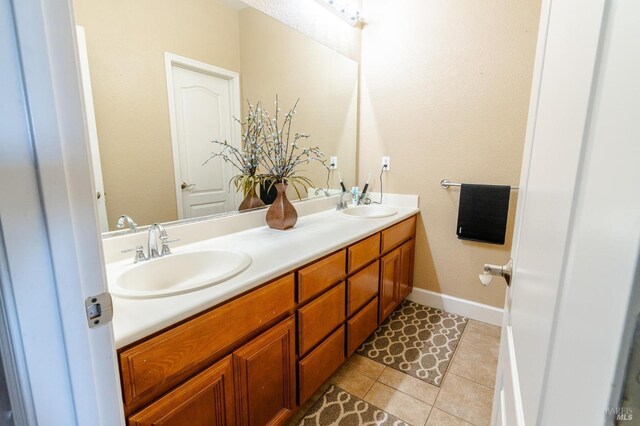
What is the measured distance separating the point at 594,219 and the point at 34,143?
64 cm

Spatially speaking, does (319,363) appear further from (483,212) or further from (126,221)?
(483,212)

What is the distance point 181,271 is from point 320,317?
0.64 m

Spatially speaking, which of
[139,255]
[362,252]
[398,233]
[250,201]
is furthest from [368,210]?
[139,255]

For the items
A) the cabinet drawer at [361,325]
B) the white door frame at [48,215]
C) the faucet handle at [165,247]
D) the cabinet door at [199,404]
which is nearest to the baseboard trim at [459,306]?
the cabinet drawer at [361,325]

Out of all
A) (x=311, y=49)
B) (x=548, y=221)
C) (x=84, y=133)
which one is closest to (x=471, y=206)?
(x=311, y=49)

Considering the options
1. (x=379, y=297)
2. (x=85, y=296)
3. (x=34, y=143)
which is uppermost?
(x=34, y=143)

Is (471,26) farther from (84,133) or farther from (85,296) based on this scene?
(85,296)

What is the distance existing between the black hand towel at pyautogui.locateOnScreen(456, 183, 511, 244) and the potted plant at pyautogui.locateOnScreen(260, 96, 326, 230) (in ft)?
3.91

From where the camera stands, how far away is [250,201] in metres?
1.69

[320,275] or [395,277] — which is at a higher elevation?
[320,275]

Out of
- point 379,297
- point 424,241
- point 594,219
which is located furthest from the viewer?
point 424,241

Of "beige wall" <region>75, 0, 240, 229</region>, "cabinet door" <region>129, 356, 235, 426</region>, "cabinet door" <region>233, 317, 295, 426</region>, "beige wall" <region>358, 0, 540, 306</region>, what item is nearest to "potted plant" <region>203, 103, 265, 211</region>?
"beige wall" <region>75, 0, 240, 229</region>

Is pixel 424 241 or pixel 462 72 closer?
pixel 462 72

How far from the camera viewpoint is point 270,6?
5.61 ft
